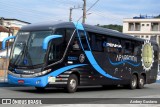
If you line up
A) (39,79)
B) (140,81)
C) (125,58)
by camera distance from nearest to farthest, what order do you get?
1. (39,79)
2. (125,58)
3. (140,81)

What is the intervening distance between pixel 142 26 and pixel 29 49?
108 metres

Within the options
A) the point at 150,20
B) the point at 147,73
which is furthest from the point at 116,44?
the point at 150,20

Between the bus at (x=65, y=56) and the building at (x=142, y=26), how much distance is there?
10053 centimetres

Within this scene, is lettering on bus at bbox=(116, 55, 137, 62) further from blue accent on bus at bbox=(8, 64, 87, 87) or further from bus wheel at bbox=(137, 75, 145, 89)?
blue accent on bus at bbox=(8, 64, 87, 87)

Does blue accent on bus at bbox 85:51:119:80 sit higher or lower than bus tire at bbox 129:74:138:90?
higher

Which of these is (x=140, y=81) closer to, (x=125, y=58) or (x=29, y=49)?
(x=125, y=58)

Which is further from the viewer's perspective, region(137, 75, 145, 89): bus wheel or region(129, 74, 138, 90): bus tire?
region(137, 75, 145, 89): bus wheel

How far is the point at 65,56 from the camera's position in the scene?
19156mm

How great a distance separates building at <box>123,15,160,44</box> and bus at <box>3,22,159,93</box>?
330 feet

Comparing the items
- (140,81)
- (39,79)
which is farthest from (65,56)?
(140,81)

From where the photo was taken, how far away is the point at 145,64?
2791cm

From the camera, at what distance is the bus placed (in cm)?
1831

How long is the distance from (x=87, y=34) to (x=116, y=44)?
11.7 ft

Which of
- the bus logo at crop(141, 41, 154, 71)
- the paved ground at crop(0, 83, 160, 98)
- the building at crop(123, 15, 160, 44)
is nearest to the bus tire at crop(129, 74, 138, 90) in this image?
the bus logo at crop(141, 41, 154, 71)
